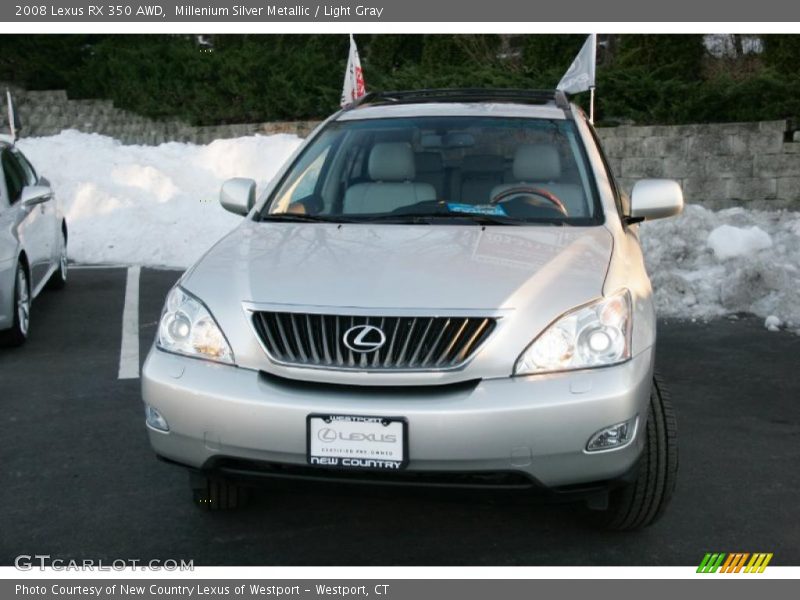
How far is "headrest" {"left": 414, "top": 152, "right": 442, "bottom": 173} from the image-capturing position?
4.99m

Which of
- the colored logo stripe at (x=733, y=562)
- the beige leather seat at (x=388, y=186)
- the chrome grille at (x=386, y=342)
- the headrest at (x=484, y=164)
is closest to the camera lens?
the chrome grille at (x=386, y=342)

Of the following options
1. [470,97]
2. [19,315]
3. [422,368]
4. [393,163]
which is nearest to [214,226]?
[19,315]

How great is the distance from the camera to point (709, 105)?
13094 mm

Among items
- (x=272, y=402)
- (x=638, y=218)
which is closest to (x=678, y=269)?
(x=638, y=218)

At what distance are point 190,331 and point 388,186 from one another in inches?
63.3

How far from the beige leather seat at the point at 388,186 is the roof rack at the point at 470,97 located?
0.65 m

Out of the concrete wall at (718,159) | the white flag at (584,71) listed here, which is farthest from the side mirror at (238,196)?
the concrete wall at (718,159)

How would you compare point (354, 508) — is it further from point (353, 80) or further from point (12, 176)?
point (353, 80)

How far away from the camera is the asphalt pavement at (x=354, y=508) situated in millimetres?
3744

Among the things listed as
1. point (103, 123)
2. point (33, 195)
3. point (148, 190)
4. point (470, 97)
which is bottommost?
point (103, 123)

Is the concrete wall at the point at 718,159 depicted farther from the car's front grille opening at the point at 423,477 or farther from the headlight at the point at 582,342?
the car's front grille opening at the point at 423,477

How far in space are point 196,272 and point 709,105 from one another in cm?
1066

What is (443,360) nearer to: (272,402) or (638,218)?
(272,402)

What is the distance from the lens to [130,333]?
7.59 meters
